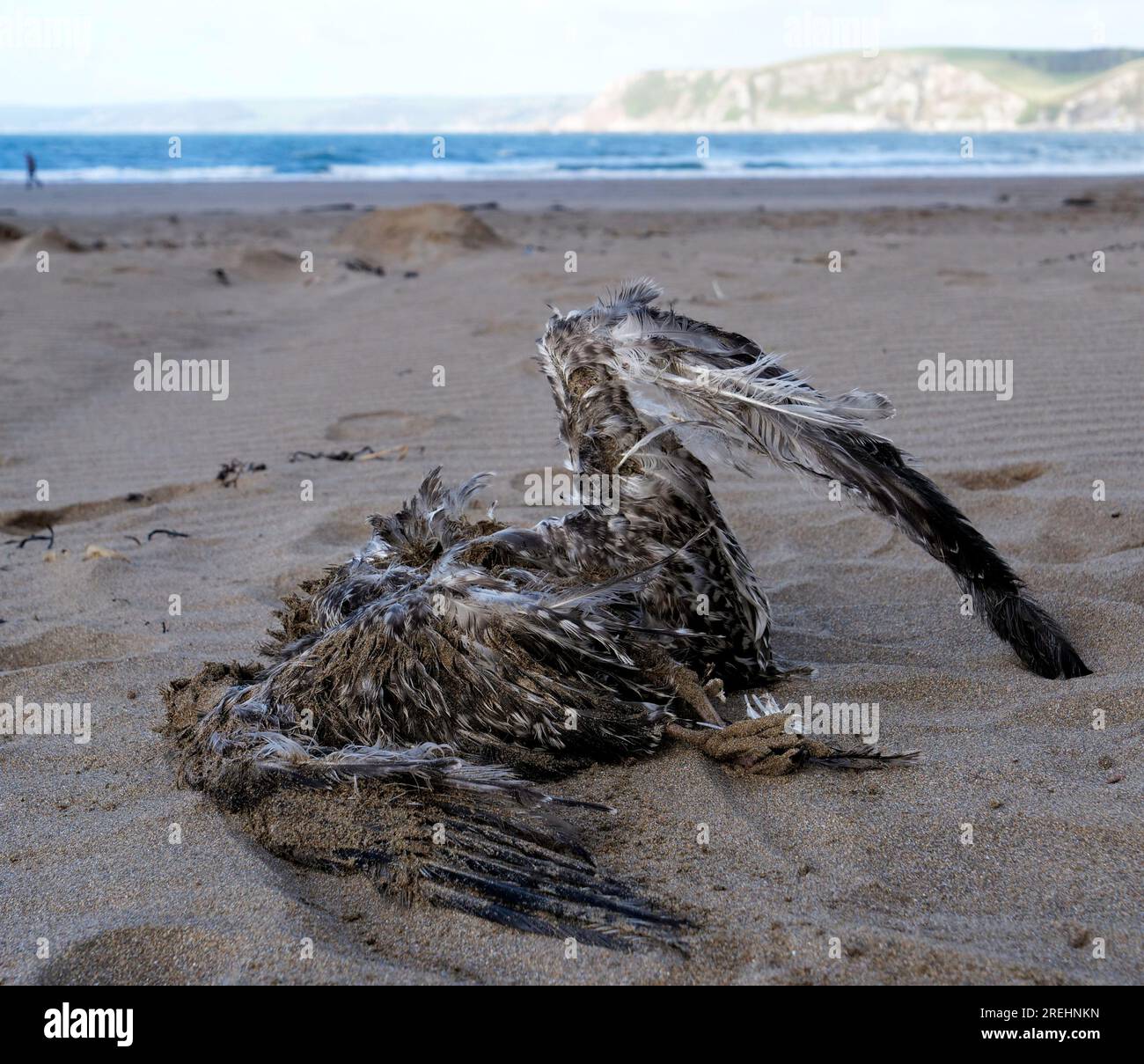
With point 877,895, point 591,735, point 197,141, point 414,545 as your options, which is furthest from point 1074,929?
point 197,141

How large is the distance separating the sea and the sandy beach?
2320cm

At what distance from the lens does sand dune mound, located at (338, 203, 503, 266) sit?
1449 cm

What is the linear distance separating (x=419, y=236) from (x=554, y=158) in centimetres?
4199

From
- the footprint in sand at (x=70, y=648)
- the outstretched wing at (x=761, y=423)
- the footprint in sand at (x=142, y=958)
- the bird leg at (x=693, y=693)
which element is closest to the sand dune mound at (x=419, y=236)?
the footprint in sand at (x=70, y=648)

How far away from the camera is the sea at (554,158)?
38812mm

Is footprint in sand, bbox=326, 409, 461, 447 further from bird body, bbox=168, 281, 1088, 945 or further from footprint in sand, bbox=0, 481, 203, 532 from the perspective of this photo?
bird body, bbox=168, 281, 1088, 945

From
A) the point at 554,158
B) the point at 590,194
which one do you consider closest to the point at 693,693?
the point at 590,194

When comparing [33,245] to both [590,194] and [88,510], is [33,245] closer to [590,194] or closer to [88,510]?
[88,510]

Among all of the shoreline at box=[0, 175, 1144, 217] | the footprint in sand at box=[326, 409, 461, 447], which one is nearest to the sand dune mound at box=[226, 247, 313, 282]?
the footprint in sand at box=[326, 409, 461, 447]

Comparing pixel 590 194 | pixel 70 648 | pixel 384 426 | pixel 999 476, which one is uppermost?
pixel 590 194

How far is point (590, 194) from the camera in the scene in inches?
1112

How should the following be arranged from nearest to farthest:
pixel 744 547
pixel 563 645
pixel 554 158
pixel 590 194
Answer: pixel 563 645 → pixel 744 547 → pixel 590 194 → pixel 554 158

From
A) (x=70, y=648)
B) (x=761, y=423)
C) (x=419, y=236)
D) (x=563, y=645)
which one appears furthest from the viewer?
(x=419, y=236)

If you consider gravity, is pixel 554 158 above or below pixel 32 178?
above
